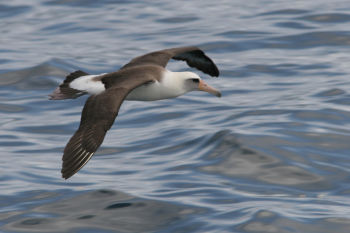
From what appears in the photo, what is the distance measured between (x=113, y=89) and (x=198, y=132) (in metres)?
3.23

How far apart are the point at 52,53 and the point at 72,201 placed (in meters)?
8.48

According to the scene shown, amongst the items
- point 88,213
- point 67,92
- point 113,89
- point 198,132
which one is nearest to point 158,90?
point 113,89

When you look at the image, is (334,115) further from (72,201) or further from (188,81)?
(72,201)

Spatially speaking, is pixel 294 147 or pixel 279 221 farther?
pixel 294 147

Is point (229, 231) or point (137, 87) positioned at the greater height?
point (137, 87)

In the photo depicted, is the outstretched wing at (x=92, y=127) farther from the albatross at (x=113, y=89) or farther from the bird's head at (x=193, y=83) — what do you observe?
the bird's head at (x=193, y=83)

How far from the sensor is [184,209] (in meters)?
10.4

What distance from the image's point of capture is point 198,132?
43.1ft

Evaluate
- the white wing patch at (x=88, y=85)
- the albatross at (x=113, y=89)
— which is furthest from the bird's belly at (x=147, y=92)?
the white wing patch at (x=88, y=85)

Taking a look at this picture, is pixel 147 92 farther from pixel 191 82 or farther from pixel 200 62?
pixel 200 62

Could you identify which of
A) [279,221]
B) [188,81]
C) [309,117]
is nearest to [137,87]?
[188,81]

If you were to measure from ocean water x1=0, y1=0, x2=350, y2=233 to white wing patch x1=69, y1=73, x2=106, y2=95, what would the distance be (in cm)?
131

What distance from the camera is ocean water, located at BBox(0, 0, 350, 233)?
10477mm

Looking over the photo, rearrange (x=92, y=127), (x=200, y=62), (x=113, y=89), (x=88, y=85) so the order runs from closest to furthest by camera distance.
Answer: (x=92, y=127)
(x=113, y=89)
(x=88, y=85)
(x=200, y=62)
